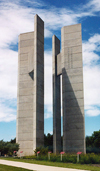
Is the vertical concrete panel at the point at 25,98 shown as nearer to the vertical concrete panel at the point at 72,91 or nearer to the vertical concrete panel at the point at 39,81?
the vertical concrete panel at the point at 39,81

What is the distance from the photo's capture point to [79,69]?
107ft

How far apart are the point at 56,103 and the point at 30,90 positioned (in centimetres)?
429

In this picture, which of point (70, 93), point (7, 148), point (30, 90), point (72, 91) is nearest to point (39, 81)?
point (30, 90)

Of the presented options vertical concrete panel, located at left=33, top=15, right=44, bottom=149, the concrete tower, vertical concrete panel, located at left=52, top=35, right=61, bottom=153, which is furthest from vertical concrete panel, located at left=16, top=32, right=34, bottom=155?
the concrete tower

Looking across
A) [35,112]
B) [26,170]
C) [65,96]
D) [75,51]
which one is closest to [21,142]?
[35,112]

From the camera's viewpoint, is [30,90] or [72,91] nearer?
[72,91]

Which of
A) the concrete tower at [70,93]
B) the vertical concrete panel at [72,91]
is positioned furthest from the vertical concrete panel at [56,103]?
the vertical concrete panel at [72,91]

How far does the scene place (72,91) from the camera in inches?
1271

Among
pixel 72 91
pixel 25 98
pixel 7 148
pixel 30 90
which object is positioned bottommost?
pixel 7 148

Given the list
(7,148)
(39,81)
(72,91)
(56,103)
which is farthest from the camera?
(56,103)

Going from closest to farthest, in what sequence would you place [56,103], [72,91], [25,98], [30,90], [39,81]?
[39,81]
[72,91]
[25,98]
[30,90]
[56,103]

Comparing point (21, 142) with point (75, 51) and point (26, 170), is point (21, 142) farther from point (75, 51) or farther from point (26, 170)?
point (26, 170)

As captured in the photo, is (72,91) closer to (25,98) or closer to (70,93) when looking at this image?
(70,93)

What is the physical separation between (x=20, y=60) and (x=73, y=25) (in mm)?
9531
